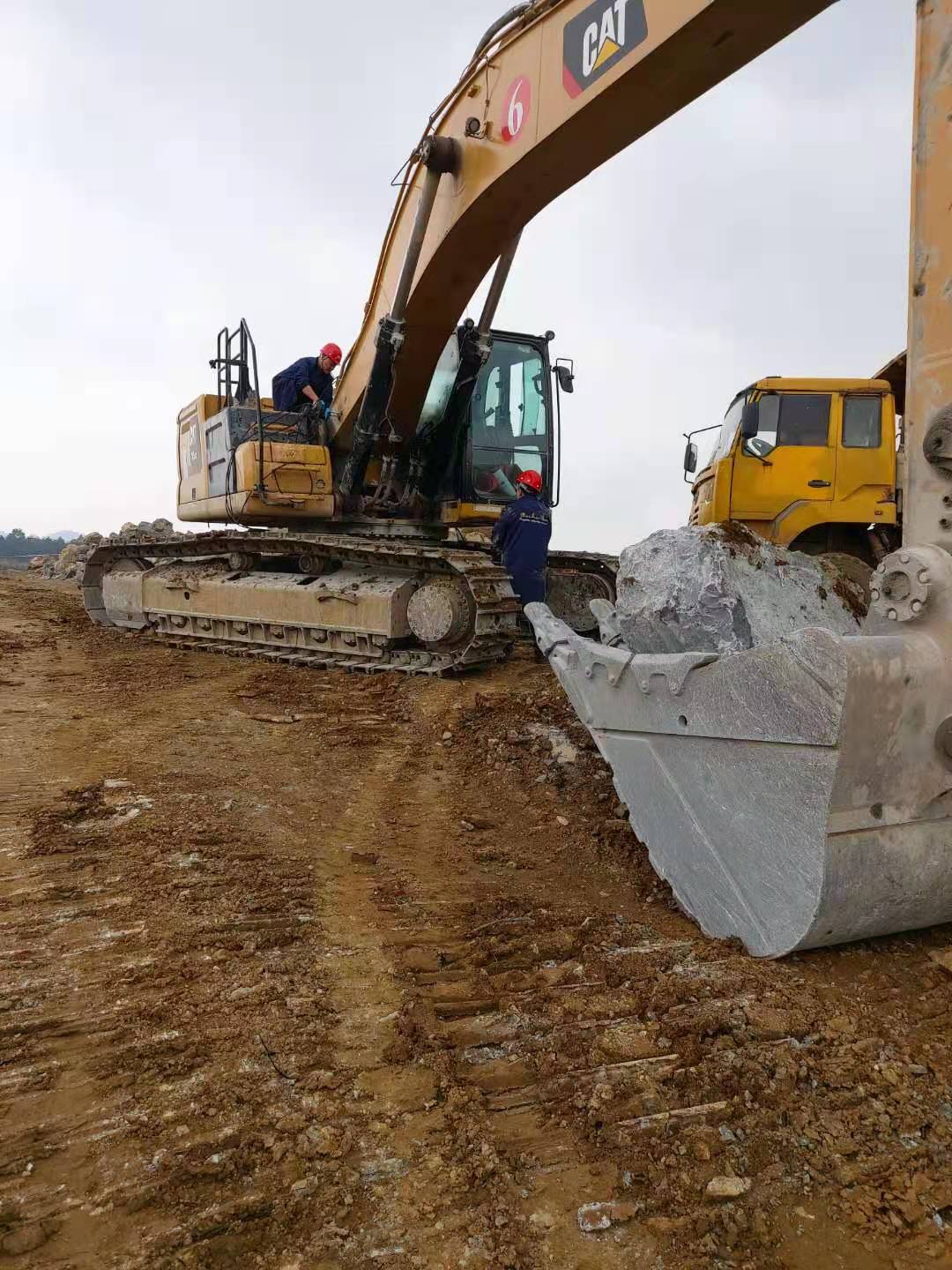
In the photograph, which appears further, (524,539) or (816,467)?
(816,467)

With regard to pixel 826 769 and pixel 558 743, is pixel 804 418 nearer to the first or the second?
pixel 558 743

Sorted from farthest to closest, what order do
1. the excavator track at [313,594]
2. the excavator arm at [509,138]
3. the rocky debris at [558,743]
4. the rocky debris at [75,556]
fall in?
the rocky debris at [75,556] → the excavator track at [313,594] → the rocky debris at [558,743] → the excavator arm at [509,138]

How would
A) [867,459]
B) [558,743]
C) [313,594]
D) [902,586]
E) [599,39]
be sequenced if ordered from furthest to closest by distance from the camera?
[867,459] < [313,594] < [558,743] < [599,39] < [902,586]

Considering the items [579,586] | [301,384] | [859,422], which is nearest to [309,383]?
[301,384]

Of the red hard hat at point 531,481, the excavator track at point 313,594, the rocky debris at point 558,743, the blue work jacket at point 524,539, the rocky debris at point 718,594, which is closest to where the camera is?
the rocky debris at point 718,594

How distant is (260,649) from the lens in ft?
27.2

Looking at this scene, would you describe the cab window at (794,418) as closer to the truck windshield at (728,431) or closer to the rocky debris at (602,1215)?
the truck windshield at (728,431)

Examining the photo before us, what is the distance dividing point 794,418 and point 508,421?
9.53 ft

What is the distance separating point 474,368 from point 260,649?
3212 millimetres

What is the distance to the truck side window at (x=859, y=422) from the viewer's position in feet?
28.4

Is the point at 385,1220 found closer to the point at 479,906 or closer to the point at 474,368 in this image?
the point at 479,906

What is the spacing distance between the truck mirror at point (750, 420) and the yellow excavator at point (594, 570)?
24 millimetres

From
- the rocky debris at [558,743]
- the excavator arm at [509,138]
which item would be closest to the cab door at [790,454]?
the excavator arm at [509,138]

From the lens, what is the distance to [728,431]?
365 inches
